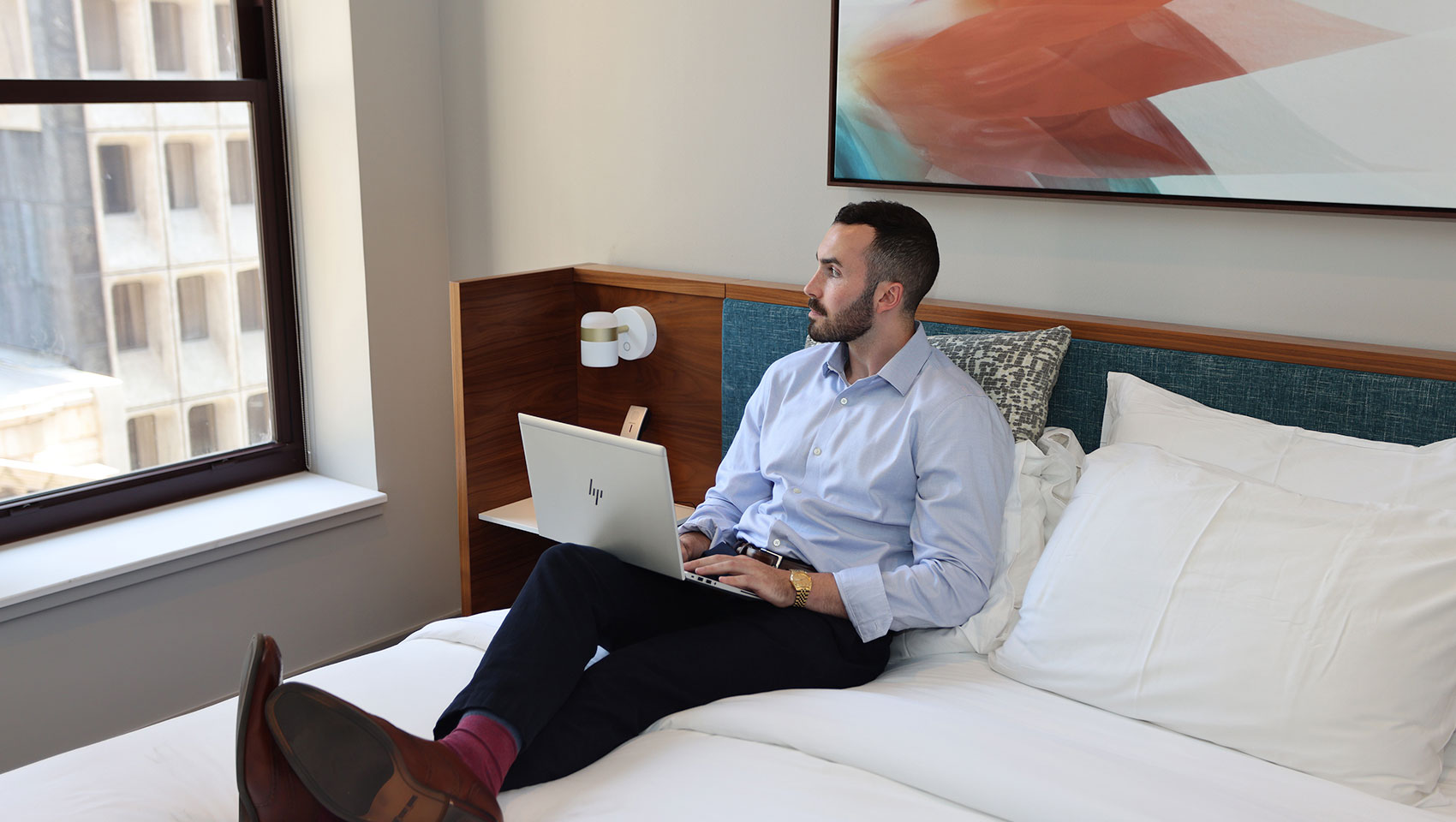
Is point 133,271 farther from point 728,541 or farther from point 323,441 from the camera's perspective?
point 728,541

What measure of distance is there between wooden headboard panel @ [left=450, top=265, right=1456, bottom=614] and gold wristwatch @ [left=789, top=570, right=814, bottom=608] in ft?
2.49

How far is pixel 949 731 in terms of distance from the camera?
4.49ft

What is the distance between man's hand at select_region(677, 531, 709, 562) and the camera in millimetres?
1990

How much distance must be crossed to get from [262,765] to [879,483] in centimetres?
106

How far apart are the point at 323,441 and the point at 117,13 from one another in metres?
1.18

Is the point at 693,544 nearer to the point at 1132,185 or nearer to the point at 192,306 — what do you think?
the point at 1132,185

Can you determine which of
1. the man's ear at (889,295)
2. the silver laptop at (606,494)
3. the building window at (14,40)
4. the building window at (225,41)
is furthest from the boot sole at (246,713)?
the building window at (225,41)

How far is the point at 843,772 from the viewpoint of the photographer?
135 cm

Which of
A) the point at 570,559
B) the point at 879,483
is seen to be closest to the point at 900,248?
the point at 879,483

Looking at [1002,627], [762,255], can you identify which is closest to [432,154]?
[762,255]

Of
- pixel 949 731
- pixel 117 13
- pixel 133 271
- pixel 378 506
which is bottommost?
pixel 378 506

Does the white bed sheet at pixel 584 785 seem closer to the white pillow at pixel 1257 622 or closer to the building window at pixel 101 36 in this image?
the white pillow at pixel 1257 622

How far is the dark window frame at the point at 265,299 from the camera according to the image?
252cm

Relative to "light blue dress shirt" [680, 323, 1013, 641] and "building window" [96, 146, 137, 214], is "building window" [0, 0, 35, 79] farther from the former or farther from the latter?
"light blue dress shirt" [680, 323, 1013, 641]
